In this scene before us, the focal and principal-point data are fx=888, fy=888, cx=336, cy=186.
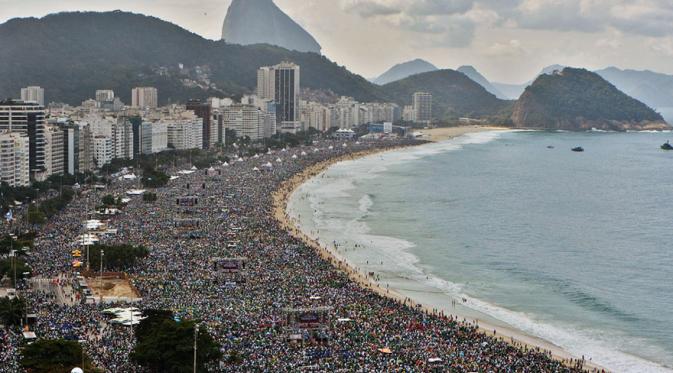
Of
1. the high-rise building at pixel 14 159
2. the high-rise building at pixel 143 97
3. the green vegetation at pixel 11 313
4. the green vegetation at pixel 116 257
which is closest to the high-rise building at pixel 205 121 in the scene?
the high-rise building at pixel 143 97

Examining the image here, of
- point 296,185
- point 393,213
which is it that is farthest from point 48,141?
point 393,213

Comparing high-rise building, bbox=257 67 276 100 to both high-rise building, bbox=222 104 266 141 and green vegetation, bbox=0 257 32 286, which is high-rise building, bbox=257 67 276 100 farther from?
green vegetation, bbox=0 257 32 286

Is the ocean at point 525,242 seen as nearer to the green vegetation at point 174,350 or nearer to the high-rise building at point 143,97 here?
the green vegetation at point 174,350

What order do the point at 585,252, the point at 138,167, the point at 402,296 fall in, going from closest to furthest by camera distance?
1. the point at 402,296
2. the point at 585,252
3. the point at 138,167

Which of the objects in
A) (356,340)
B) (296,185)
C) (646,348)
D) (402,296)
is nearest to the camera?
(356,340)

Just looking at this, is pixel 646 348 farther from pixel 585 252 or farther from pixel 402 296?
pixel 585 252

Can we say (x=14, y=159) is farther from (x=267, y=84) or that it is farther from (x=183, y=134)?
(x=267, y=84)
